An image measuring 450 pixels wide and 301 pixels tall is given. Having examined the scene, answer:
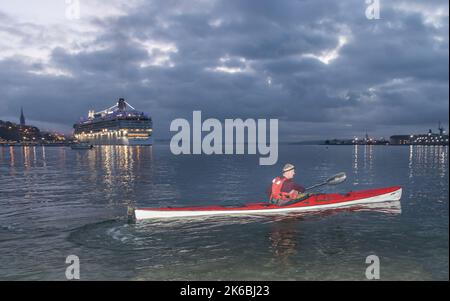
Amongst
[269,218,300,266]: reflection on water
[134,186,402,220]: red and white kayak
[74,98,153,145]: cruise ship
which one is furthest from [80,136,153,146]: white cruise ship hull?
[269,218,300,266]: reflection on water

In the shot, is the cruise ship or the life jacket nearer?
the life jacket

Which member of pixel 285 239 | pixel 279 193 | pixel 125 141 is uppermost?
pixel 125 141

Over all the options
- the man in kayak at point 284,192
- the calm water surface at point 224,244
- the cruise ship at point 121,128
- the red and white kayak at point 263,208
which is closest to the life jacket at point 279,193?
the man in kayak at point 284,192

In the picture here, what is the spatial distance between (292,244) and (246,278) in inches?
153

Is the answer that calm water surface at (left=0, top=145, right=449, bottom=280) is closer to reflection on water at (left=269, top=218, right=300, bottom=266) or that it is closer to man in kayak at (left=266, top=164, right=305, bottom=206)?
reflection on water at (left=269, top=218, right=300, bottom=266)

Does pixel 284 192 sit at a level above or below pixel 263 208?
above

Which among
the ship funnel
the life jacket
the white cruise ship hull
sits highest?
the ship funnel

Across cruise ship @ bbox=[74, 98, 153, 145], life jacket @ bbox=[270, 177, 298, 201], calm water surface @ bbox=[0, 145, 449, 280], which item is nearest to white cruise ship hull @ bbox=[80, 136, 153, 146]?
cruise ship @ bbox=[74, 98, 153, 145]

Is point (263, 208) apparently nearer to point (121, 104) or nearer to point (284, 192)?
point (284, 192)

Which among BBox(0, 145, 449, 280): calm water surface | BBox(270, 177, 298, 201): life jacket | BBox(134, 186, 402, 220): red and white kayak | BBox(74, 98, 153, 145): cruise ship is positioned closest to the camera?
BBox(0, 145, 449, 280): calm water surface

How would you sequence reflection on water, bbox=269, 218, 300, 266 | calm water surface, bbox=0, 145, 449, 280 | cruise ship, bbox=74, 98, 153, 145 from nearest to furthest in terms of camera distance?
calm water surface, bbox=0, 145, 449, 280 < reflection on water, bbox=269, 218, 300, 266 < cruise ship, bbox=74, 98, 153, 145

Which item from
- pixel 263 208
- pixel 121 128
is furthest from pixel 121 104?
pixel 263 208

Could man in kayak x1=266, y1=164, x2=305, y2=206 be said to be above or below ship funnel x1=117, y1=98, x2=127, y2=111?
below

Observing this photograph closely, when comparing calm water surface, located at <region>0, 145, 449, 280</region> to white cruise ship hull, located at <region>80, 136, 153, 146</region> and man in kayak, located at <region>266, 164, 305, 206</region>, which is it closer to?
man in kayak, located at <region>266, 164, 305, 206</region>
